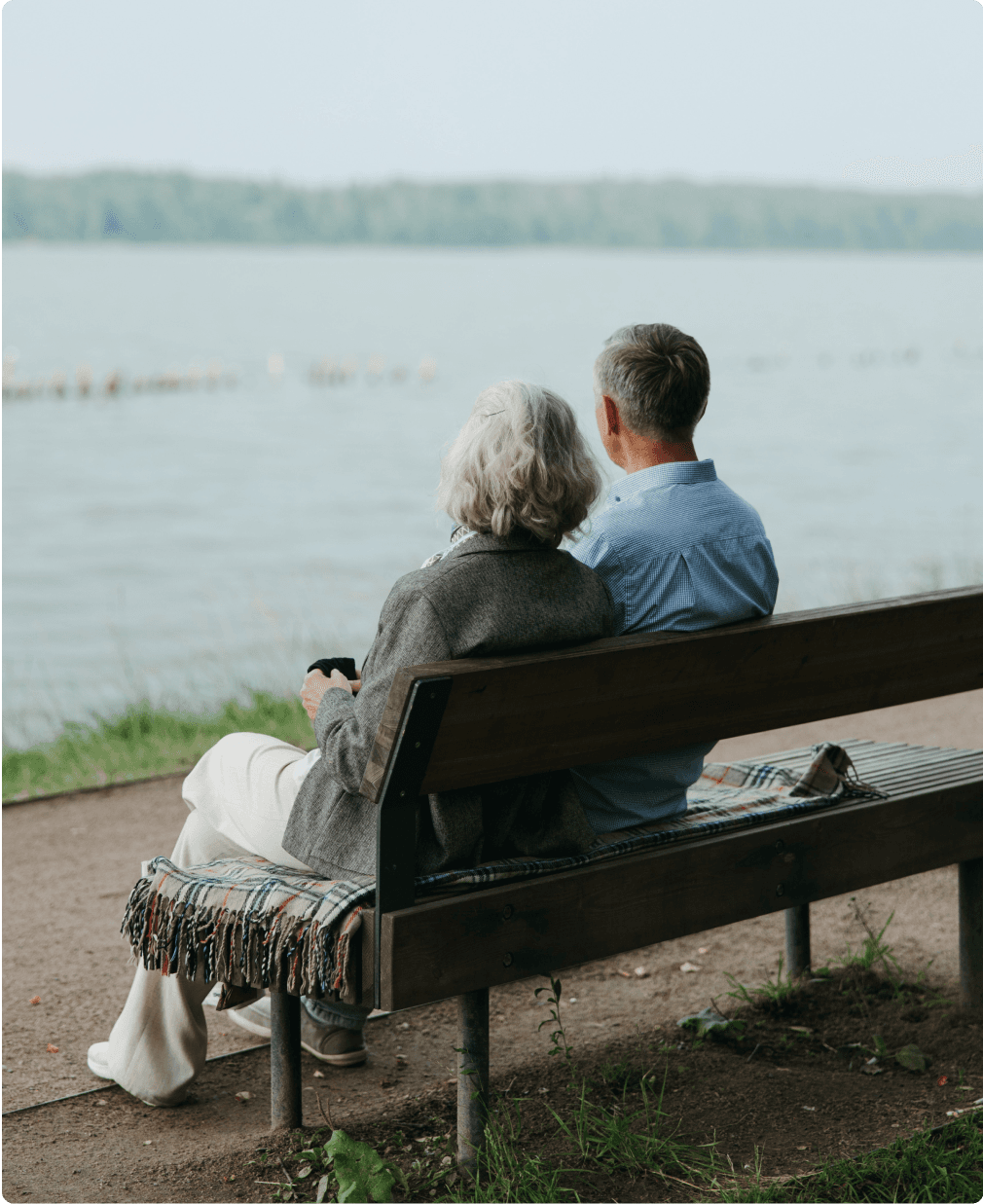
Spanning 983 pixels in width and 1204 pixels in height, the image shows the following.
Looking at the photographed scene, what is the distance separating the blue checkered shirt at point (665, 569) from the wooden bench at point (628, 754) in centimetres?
10

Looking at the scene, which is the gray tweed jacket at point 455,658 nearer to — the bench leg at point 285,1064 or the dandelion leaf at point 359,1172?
the bench leg at point 285,1064

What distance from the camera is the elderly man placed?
3.00 metres

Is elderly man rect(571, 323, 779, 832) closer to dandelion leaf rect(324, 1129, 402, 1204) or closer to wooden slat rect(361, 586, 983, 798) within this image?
wooden slat rect(361, 586, 983, 798)

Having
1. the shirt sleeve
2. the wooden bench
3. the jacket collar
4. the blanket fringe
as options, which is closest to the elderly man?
the shirt sleeve

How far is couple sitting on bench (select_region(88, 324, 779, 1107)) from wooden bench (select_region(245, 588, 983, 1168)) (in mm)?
105

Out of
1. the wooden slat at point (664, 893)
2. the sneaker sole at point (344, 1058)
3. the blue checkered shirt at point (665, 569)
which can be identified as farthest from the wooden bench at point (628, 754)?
the sneaker sole at point (344, 1058)

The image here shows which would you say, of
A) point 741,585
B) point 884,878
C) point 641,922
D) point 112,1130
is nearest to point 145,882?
point 112,1130

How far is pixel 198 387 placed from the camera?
71688 mm

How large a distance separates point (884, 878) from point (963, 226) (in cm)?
5390

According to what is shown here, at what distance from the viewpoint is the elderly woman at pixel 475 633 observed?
2.63 meters

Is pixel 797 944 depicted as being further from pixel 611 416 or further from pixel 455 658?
pixel 455 658

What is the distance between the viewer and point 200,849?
3197 mm

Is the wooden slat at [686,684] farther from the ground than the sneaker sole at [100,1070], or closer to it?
farther from the ground

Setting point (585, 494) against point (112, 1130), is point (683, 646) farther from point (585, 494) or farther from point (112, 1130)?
point (112, 1130)
